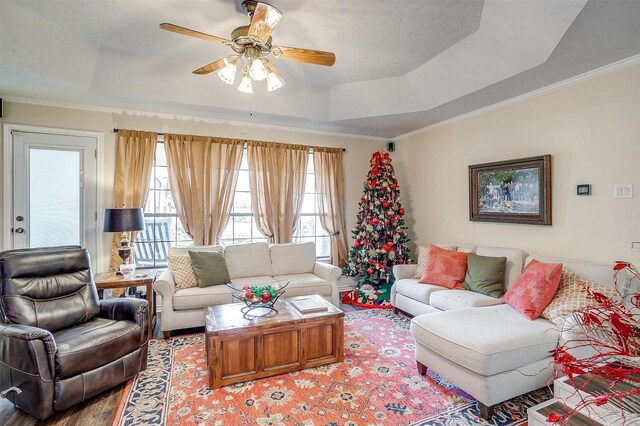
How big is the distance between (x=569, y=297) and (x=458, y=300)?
923 millimetres

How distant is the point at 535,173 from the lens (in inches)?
142

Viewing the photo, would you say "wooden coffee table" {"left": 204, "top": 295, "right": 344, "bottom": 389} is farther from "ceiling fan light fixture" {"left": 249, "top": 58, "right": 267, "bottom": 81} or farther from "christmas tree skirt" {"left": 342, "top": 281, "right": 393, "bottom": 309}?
"ceiling fan light fixture" {"left": 249, "top": 58, "right": 267, "bottom": 81}

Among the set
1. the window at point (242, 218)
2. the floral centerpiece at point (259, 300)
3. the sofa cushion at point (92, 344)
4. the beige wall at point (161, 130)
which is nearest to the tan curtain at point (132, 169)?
the beige wall at point (161, 130)

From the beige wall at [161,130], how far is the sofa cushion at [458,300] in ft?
7.76

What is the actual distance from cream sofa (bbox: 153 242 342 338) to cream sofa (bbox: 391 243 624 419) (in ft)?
5.55

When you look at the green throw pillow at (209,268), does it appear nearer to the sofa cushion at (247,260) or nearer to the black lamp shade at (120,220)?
the sofa cushion at (247,260)

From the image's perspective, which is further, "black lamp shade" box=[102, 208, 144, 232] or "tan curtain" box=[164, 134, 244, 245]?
"tan curtain" box=[164, 134, 244, 245]

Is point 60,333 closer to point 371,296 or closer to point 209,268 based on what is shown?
point 209,268

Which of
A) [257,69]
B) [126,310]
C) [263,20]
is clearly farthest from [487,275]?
[126,310]

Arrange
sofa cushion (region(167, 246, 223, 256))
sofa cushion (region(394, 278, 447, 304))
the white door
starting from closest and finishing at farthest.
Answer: sofa cushion (region(394, 278, 447, 304)) → the white door → sofa cushion (region(167, 246, 223, 256))

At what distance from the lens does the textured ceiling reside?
2.60 m

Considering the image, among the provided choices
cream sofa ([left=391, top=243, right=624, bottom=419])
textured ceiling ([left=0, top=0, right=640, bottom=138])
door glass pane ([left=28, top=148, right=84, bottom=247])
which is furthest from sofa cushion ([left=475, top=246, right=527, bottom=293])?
door glass pane ([left=28, top=148, right=84, bottom=247])

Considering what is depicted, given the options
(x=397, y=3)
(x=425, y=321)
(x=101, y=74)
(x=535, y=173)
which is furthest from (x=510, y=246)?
(x=101, y=74)

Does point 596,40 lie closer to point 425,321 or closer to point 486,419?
point 425,321
